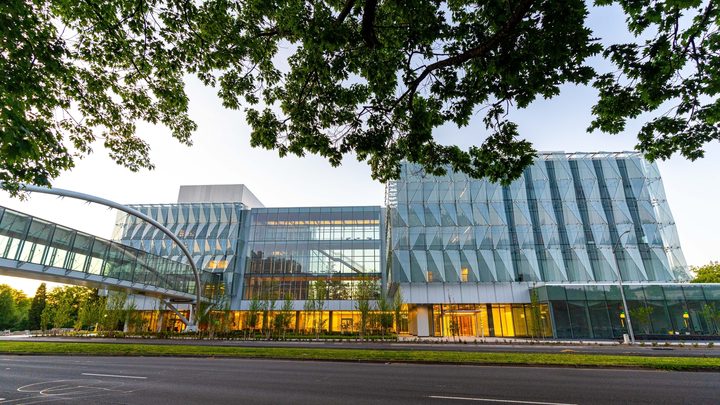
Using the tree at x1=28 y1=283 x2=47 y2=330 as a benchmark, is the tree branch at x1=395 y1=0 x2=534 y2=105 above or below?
above

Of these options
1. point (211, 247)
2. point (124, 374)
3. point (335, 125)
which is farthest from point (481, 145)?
point (211, 247)

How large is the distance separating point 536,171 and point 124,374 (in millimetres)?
48417

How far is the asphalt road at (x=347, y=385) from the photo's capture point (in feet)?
25.5

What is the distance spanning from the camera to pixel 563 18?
652cm

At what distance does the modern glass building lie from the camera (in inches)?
1364

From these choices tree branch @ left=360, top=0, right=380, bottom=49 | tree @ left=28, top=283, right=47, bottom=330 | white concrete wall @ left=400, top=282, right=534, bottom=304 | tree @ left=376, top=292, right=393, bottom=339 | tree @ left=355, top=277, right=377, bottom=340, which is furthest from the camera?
tree @ left=28, top=283, right=47, bottom=330

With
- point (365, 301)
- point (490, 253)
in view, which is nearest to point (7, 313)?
point (365, 301)

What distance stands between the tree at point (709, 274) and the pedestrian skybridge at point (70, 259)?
264 feet

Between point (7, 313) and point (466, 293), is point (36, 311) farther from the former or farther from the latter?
point (466, 293)

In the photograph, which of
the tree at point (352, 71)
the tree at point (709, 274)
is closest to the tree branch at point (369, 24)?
the tree at point (352, 71)

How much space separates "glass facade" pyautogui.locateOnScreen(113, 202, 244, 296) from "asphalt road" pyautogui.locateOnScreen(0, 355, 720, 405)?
38.6 m

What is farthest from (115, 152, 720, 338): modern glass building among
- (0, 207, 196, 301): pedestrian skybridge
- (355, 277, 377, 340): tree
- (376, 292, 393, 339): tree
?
(0, 207, 196, 301): pedestrian skybridge

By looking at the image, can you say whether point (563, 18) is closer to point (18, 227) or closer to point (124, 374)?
point (124, 374)

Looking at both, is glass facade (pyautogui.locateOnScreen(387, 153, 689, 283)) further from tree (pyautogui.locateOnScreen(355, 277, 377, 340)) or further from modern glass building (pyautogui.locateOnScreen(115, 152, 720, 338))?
tree (pyautogui.locateOnScreen(355, 277, 377, 340))
